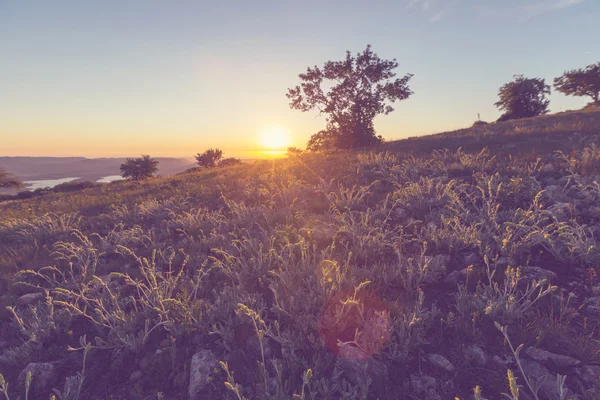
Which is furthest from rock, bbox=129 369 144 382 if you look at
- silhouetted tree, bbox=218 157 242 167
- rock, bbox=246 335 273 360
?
silhouetted tree, bbox=218 157 242 167

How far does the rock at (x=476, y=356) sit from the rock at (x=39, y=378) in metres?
3.71

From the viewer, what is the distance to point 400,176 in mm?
7258

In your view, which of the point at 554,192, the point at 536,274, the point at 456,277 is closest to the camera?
the point at 536,274

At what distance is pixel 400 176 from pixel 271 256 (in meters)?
4.70

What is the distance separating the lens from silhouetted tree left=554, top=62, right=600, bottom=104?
3728 centimetres

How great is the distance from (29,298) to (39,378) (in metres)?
1.77

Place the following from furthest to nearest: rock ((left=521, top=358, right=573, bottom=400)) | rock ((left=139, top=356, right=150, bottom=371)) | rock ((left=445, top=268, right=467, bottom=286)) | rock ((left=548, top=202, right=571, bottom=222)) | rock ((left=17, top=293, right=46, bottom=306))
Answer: rock ((left=548, top=202, right=571, bottom=222)), rock ((left=17, top=293, right=46, bottom=306)), rock ((left=445, top=268, right=467, bottom=286)), rock ((left=139, top=356, right=150, bottom=371)), rock ((left=521, top=358, right=573, bottom=400))

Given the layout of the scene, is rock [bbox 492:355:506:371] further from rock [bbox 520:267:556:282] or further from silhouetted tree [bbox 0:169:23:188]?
silhouetted tree [bbox 0:169:23:188]

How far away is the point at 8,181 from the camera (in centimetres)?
3562

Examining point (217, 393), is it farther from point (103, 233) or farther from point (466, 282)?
point (103, 233)

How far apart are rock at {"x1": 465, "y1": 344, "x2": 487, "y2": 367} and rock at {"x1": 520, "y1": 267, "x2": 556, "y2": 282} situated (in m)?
1.20

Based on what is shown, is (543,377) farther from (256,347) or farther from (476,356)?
(256,347)

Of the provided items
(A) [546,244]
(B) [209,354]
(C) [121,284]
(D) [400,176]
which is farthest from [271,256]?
(D) [400,176]

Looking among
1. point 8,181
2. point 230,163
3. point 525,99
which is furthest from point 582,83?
point 8,181
